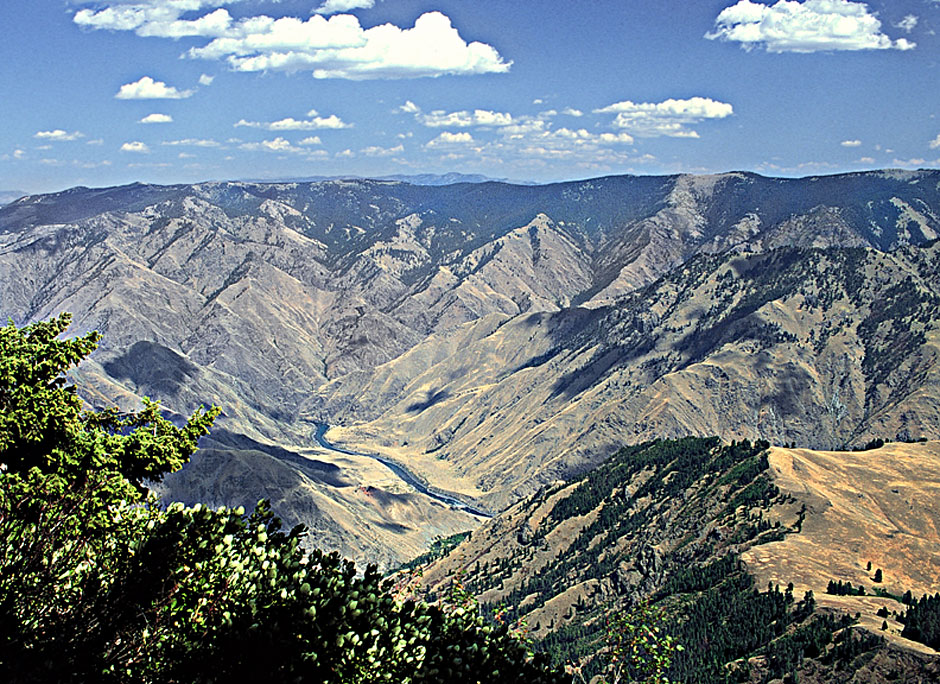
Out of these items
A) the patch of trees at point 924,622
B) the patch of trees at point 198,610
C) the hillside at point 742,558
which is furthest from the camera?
the hillside at point 742,558

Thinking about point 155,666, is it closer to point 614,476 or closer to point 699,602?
point 699,602

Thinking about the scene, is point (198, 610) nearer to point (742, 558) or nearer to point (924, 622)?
point (924, 622)

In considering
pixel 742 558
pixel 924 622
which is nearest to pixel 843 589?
pixel 742 558

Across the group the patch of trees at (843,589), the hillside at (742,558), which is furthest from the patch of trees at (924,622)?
the patch of trees at (843,589)

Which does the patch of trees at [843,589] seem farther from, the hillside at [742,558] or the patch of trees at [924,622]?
the patch of trees at [924,622]

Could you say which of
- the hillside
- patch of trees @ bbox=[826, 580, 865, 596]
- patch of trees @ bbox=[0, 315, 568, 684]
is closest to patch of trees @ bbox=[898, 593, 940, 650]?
the hillside

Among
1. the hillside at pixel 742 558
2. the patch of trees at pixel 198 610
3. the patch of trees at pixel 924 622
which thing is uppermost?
the patch of trees at pixel 198 610

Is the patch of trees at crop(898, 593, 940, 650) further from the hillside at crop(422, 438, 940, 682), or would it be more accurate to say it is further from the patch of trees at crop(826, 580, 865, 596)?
the patch of trees at crop(826, 580, 865, 596)
